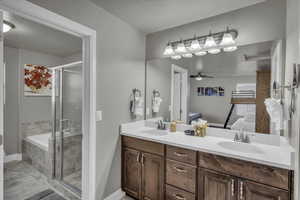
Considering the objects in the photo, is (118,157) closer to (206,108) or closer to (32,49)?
(206,108)

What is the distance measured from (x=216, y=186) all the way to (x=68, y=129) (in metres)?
2.23

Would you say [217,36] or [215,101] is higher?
Answer: [217,36]

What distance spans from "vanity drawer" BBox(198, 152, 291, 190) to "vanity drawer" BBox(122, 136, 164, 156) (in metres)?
0.45

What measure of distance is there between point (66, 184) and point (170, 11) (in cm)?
277

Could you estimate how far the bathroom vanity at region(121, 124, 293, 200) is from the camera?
1.18 m

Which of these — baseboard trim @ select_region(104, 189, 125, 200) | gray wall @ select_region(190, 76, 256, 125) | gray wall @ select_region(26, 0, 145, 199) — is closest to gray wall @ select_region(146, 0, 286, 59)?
gray wall @ select_region(190, 76, 256, 125)

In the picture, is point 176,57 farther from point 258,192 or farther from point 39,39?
point 39,39

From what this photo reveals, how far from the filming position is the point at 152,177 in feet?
5.88

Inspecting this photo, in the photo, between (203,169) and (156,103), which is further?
(156,103)

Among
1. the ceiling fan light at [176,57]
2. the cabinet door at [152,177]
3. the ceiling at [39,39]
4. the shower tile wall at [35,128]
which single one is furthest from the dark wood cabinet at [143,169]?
the shower tile wall at [35,128]

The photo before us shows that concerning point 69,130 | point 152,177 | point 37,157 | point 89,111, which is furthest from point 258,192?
point 37,157

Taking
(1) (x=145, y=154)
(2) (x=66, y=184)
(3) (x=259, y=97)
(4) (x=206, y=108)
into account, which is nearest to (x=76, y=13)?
(1) (x=145, y=154)

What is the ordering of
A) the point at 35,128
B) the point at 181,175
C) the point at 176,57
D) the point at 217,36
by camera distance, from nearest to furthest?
the point at 181,175, the point at 217,36, the point at 176,57, the point at 35,128

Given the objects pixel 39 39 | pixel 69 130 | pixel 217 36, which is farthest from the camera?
pixel 39 39
